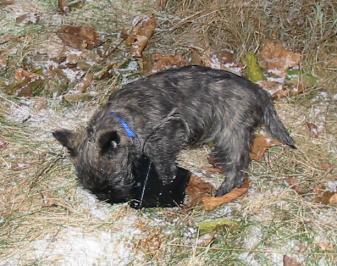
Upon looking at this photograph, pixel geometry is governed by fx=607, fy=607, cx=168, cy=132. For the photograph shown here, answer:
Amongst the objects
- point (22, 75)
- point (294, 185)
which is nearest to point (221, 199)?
point (294, 185)

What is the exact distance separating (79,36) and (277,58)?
187 centimetres

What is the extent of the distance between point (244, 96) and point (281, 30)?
1441 millimetres

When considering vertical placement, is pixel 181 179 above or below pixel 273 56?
below

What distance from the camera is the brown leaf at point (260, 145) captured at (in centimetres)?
465

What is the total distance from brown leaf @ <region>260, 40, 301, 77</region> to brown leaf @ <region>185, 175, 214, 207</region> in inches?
57.9

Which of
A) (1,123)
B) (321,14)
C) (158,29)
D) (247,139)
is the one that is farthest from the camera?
(158,29)

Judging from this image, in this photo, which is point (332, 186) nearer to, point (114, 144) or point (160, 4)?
point (114, 144)

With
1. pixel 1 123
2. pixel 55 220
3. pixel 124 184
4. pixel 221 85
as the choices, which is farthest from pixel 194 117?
pixel 1 123

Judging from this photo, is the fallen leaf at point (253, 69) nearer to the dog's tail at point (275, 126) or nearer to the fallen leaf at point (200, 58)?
the fallen leaf at point (200, 58)

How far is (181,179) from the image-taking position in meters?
4.50

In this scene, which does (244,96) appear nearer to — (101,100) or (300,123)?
(300,123)

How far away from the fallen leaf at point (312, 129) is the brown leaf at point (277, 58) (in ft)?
2.01

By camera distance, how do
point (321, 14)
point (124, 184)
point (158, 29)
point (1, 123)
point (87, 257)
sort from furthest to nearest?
1. point (158, 29)
2. point (321, 14)
3. point (1, 123)
4. point (124, 184)
5. point (87, 257)

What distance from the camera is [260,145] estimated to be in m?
4.72
